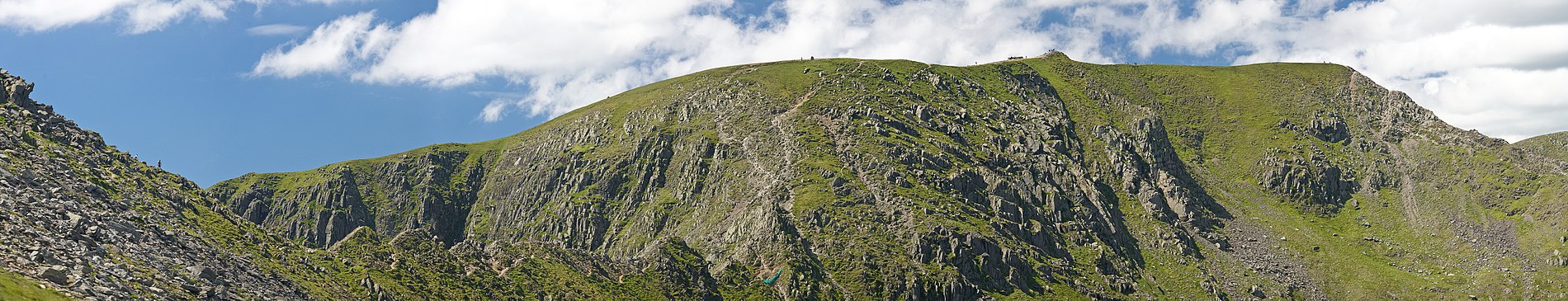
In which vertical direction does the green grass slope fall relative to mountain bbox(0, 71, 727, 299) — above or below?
below

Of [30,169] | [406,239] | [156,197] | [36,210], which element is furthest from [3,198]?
[406,239]

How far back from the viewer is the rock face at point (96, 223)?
8906 cm

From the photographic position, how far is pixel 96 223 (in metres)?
103

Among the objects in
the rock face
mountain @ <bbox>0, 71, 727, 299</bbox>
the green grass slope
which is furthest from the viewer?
the rock face

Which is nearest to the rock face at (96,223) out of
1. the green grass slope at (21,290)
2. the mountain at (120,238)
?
the mountain at (120,238)

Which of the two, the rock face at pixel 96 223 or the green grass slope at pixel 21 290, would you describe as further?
the rock face at pixel 96 223

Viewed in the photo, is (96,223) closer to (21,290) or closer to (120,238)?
(120,238)

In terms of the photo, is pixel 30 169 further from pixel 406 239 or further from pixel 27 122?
pixel 406 239

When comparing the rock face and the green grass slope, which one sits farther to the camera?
the rock face

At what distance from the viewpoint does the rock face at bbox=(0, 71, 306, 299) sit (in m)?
89.1

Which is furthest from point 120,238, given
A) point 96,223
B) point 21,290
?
point 21,290

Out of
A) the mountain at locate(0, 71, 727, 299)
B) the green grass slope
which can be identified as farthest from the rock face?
the green grass slope

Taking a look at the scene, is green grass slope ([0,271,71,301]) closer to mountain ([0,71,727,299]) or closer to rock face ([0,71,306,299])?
mountain ([0,71,727,299])

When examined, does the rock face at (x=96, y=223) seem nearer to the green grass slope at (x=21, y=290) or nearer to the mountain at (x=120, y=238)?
the mountain at (x=120, y=238)
